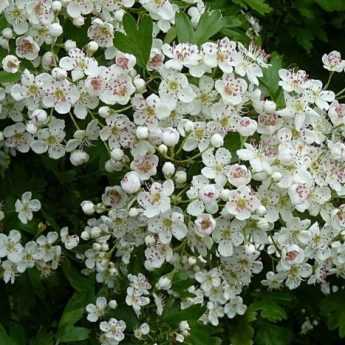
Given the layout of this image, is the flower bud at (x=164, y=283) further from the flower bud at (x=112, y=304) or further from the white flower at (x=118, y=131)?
the white flower at (x=118, y=131)

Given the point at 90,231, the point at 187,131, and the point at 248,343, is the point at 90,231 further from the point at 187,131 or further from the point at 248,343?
the point at 248,343

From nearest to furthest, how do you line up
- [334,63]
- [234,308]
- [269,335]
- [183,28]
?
[183,28]
[334,63]
[234,308]
[269,335]

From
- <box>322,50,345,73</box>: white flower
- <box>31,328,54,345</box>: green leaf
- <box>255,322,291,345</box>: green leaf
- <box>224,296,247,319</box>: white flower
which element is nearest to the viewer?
<box>31,328,54,345</box>: green leaf

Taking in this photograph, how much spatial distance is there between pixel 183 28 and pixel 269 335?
4.05 feet

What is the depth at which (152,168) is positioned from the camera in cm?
197

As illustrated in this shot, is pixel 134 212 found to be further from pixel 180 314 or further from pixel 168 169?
pixel 180 314

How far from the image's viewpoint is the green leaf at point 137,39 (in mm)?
2010

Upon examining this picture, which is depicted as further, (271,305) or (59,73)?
(271,305)

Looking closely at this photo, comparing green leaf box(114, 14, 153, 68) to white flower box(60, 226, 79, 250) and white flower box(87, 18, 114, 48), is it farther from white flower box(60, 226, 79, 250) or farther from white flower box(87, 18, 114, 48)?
white flower box(60, 226, 79, 250)

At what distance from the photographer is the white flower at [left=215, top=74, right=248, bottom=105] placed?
78.9 inches

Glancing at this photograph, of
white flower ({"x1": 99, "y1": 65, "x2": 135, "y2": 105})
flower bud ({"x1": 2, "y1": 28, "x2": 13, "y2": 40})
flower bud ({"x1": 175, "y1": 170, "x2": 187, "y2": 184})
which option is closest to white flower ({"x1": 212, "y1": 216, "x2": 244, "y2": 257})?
flower bud ({"x1": 175, "y1": 170, "x2": 187, "y2": 184})

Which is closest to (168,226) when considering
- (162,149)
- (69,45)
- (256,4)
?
(162,149)

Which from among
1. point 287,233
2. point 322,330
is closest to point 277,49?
point 322,330

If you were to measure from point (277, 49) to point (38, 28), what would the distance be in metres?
1.57
